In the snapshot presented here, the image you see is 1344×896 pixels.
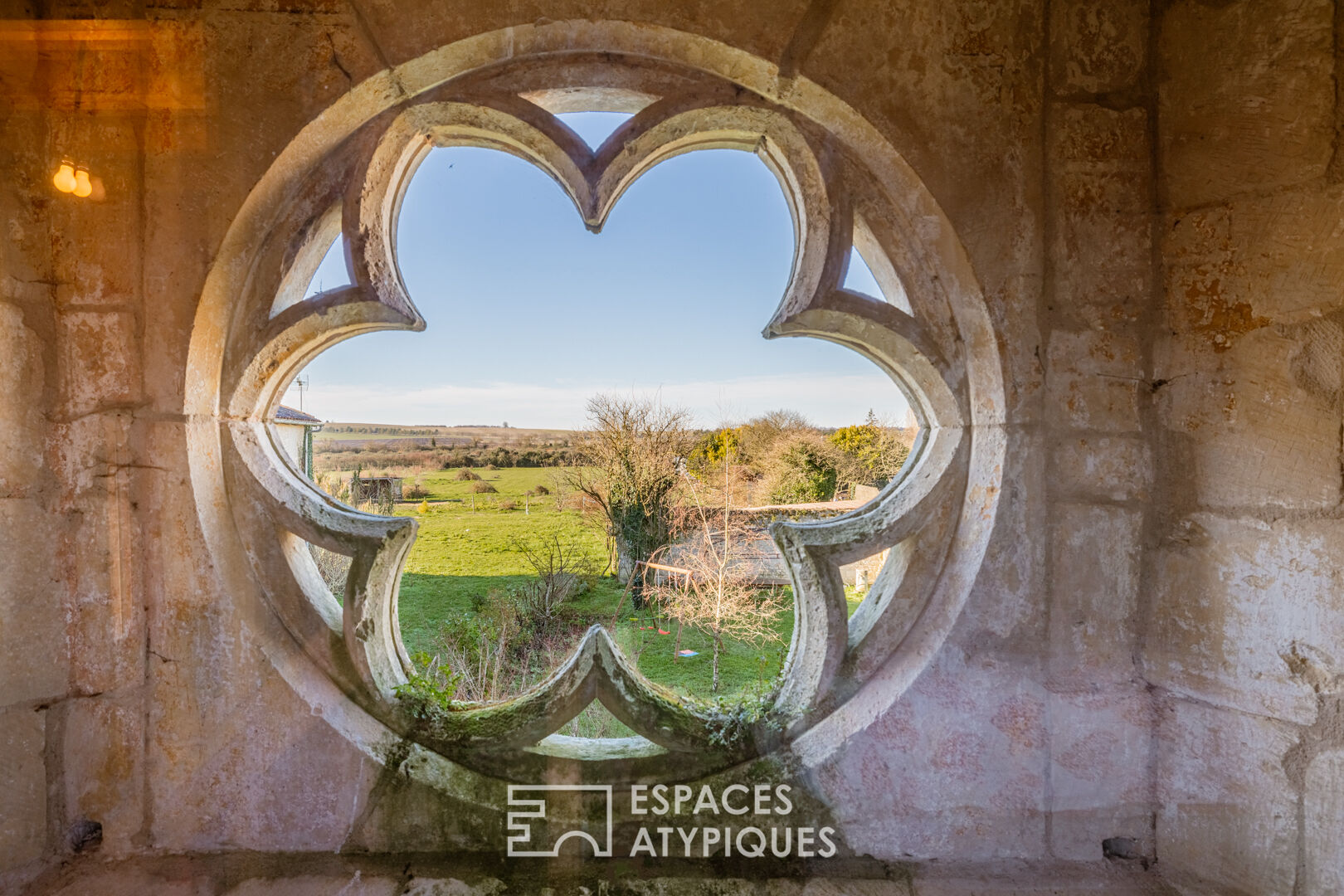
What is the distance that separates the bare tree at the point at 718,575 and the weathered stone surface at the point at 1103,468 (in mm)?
2690

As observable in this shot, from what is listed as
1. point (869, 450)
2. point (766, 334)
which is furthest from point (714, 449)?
point (766, 334)

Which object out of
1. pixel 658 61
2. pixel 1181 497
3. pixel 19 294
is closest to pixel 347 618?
pixel 19 294

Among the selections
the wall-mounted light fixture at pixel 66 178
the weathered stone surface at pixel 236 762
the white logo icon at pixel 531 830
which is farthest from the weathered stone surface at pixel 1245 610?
the wall-mounted light fixture at pixel 66 178

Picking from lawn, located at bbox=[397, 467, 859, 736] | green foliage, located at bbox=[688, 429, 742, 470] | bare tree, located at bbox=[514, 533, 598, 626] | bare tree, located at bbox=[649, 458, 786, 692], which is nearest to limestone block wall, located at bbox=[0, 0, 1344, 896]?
lawn, located at bbox=[397, 467, 859, 736]

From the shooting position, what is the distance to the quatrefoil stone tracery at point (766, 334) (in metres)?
1.34

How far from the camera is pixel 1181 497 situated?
124 cm

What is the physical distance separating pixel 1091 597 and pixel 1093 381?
52 cm

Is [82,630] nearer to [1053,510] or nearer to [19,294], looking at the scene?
[19,294]

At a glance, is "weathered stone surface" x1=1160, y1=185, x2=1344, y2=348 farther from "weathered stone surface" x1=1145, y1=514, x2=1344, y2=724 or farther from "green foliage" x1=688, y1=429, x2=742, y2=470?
"green foliage" x1=688, y1=429, x2=742, y2=470

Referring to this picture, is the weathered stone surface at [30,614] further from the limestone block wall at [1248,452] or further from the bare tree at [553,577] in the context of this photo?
the bare tree at [553,577]

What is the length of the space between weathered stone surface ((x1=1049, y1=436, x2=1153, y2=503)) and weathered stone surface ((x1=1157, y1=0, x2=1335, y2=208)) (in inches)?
22.9

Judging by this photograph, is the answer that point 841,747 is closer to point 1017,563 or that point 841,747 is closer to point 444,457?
point 1017,563

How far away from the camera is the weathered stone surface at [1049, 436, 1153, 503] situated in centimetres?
127

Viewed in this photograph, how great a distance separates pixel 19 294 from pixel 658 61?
1630 mm
